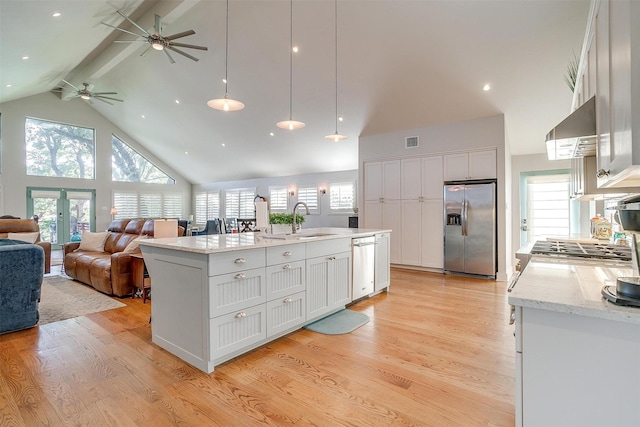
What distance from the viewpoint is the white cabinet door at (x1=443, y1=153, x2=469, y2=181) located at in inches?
223

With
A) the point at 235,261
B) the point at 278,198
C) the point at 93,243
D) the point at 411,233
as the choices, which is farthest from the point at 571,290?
the point at 278,198

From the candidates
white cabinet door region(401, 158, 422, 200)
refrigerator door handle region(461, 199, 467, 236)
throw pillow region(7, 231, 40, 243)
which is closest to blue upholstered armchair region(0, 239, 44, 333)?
throw pillow region(7, 231, 40, 243)

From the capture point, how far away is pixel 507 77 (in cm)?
457

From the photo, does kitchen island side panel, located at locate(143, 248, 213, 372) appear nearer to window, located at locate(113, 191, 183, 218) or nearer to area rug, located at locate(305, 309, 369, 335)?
area rug, located at locate(305, 309, 369, 335)

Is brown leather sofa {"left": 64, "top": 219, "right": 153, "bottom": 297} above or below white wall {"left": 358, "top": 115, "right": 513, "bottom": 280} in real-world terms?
below

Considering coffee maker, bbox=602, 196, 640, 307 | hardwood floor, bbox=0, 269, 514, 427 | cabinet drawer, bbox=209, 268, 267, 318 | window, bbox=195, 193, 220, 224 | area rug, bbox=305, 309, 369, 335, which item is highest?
window, bbox=195, 193, 220, 224

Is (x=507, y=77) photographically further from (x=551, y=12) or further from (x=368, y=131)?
(x=368, y=131)

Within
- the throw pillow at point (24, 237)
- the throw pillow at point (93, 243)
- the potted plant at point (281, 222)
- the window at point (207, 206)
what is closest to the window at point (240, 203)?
the window at point (207, 206)

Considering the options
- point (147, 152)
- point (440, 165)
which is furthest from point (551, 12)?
point (147, 152)

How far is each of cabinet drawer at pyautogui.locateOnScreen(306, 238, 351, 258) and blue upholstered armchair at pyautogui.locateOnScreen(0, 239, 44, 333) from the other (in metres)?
2.93

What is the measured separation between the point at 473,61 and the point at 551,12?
3.41ft

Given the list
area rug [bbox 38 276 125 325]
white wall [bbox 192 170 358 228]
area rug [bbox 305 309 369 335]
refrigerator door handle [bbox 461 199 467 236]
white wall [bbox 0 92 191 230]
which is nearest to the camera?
area rug [bbox 305 309 369 335]

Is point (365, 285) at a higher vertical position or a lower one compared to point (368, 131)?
lower

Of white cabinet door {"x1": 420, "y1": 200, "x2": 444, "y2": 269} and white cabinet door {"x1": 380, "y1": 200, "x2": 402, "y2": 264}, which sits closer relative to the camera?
white cabinet door {"x1": 420, "y1": 200, "x2": 444, "y2": 269}
